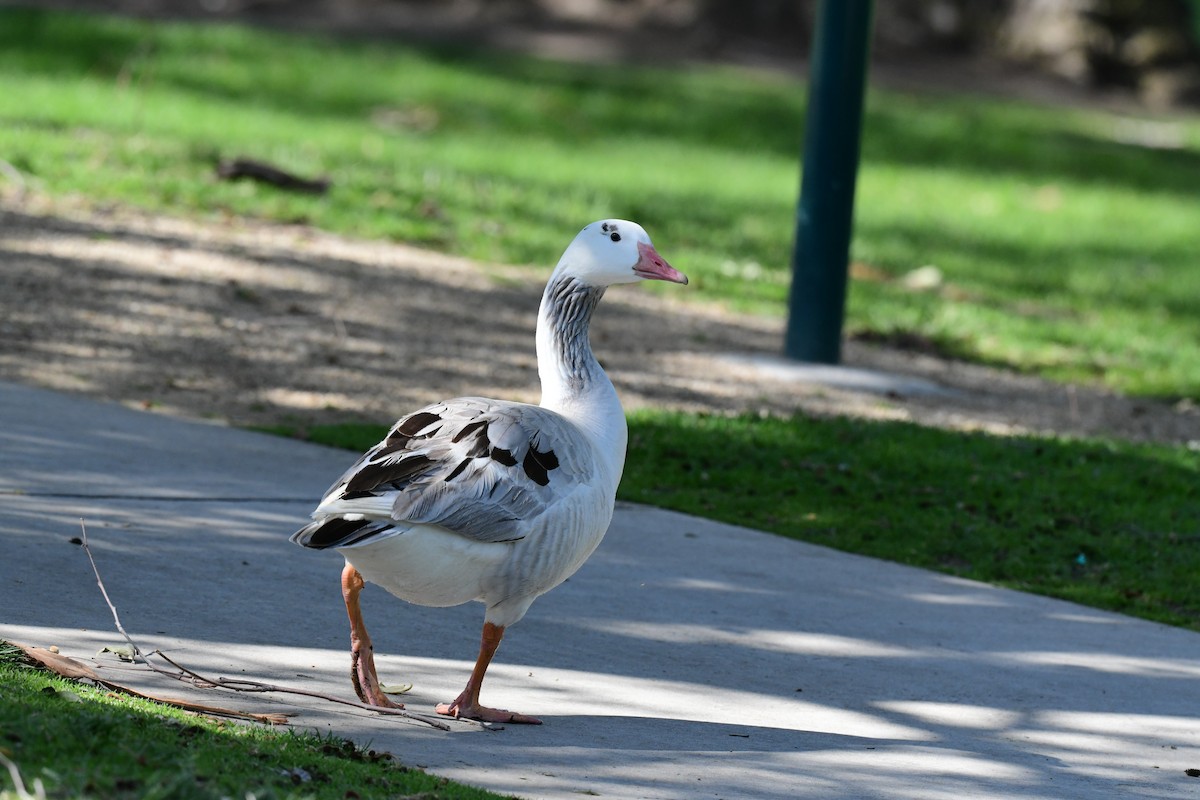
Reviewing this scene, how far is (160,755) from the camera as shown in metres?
3.52

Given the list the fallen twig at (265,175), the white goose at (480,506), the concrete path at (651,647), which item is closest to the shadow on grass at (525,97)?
the fallen twig at (265,175)

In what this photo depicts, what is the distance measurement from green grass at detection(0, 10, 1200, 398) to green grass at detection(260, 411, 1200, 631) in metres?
2.75

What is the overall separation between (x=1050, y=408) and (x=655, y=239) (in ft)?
13.5

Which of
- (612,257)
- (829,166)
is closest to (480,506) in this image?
(612,257)

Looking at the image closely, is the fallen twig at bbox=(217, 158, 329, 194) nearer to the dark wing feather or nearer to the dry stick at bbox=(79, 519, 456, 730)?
the dark wing feather

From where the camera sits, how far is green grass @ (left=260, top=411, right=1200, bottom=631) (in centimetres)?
654

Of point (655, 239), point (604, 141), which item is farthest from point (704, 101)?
point (655, 239)

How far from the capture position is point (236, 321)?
8852 millimetres

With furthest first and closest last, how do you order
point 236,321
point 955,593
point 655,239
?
point 655,239
point 236,321
point 955,593

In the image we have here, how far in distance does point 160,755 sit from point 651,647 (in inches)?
80.5

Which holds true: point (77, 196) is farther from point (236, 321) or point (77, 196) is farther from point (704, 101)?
point (704, 101)

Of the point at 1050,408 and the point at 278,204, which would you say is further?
the point at 278,204

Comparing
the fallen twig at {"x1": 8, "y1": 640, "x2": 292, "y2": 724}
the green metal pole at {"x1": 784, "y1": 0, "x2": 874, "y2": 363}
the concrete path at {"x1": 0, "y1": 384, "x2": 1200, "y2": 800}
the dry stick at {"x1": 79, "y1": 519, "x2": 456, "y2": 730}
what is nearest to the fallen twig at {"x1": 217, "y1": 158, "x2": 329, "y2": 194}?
the green metal pole at {"x1": 784, "y1": 0, "x2": 874, "y2": 363}

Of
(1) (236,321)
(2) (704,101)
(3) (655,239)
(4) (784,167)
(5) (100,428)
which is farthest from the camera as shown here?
(2) (704,101)
